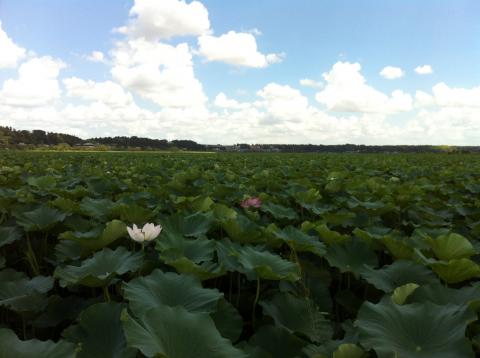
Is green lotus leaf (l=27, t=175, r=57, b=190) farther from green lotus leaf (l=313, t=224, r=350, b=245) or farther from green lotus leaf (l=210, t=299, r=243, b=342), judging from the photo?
green lotus leaf (l=210, t=299, r=243, b=342)

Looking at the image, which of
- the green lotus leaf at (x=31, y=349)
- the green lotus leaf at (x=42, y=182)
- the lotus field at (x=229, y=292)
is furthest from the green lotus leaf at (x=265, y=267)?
the green lotus leaf at (x=42, y=182)

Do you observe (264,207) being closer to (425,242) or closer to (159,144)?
(425,242)

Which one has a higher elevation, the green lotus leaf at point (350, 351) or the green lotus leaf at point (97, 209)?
the green lotus leaf at point (97, 209)

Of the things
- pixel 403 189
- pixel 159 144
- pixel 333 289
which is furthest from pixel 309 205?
pixel 159 144

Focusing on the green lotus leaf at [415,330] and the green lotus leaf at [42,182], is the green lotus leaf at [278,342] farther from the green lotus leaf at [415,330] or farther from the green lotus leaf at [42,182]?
the green lotus leaf at [42,182]

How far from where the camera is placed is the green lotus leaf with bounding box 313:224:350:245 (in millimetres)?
1938

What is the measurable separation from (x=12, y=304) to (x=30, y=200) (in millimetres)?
1685

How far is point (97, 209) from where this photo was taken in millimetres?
2514

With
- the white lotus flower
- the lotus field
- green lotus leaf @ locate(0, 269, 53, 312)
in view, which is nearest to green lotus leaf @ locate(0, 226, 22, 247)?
the lotus field

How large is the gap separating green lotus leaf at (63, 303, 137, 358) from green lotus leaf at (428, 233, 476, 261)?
4.26 ft

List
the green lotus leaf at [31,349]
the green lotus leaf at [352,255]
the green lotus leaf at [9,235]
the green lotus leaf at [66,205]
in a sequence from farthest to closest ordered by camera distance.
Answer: the green lotus leaf at [66,205]
the green lotus leaf at [9,235]
the green lotus leaf at [352,255]
the green lotus leaf at [31,349]

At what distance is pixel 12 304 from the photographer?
4.54 feet

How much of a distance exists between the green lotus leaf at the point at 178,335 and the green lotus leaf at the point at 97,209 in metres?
1.50

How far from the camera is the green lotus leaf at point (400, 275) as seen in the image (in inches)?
60.1
